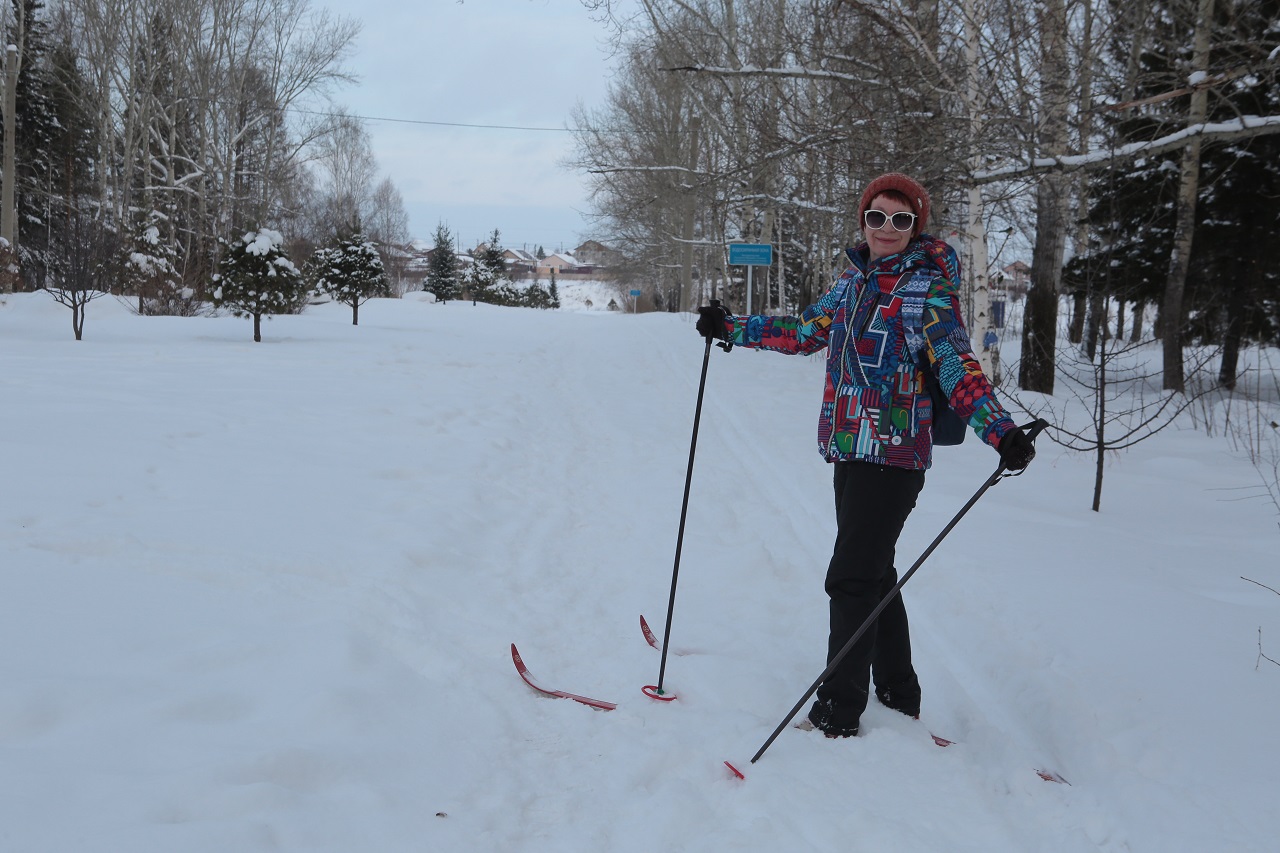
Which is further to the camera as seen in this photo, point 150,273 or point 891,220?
point 150,273

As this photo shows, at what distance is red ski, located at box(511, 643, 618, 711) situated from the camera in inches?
118

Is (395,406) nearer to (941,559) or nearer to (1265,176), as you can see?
(941,559)

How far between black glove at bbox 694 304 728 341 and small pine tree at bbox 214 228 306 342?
13.5m

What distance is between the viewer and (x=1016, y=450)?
2.37 metres

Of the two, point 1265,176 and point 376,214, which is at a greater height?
point 376,214

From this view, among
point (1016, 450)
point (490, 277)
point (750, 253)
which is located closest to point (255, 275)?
point (750, 253)

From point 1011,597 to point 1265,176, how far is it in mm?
12002

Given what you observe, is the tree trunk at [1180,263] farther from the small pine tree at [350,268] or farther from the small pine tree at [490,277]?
the small pine tree at [490,277]

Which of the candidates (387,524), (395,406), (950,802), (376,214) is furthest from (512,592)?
(376,214)

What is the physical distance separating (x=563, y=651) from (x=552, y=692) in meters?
0.39

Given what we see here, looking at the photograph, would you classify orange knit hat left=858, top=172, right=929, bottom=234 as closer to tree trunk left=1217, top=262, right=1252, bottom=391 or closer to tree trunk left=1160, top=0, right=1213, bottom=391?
tree trunk left=1160, top=0, right=1213, bottom=391

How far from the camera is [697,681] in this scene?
3.24 meters

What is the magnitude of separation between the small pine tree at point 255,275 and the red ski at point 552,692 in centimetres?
1345

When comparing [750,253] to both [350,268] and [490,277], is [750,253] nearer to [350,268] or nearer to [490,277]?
[350,268]
